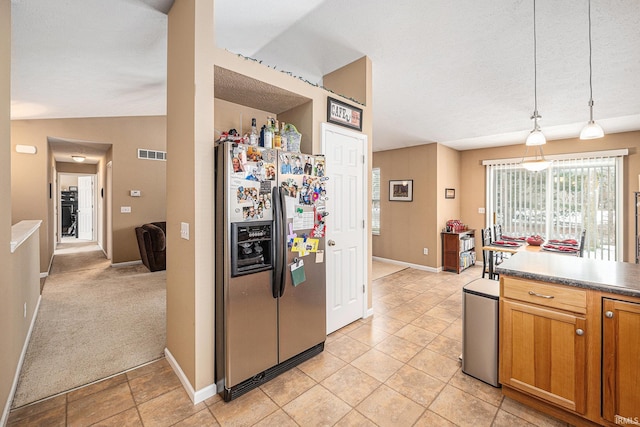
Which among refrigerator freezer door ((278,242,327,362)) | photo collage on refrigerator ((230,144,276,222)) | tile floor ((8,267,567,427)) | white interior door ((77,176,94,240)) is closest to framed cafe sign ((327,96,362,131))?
photo collage on refrigerator ((230,144,276,222))

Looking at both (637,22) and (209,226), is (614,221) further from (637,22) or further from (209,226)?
(209,226)

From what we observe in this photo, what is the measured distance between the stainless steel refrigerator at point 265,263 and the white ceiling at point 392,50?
1234 millimetres

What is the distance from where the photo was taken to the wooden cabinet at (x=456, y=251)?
539 cm

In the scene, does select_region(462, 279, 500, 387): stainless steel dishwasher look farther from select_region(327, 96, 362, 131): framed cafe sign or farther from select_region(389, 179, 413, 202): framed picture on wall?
select_region(389, 179, 413, 202): framed picture on wall

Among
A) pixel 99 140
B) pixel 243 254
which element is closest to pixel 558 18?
pixel 243 254

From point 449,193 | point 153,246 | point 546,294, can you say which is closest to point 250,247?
point 546,294

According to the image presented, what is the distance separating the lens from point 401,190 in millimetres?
6098

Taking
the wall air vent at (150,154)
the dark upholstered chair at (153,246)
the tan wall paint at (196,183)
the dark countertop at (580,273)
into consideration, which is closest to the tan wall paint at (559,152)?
the dark countertop at (580,273)

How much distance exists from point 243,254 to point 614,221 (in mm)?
5894

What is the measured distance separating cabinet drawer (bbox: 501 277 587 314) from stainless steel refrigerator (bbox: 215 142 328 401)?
1404 mm

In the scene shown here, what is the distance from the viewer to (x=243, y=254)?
78.0 inches

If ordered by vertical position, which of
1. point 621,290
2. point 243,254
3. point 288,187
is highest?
point 288,187

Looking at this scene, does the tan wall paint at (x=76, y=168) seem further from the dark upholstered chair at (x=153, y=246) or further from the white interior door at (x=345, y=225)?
the white interior door at (x=345, y=225)

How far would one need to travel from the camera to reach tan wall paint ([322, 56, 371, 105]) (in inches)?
120
